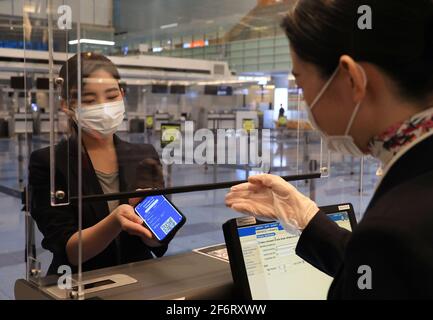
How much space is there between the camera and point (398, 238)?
1.97ft

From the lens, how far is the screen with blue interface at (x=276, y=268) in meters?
1.19

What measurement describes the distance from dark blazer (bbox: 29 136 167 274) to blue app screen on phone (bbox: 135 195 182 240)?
0.21 ft

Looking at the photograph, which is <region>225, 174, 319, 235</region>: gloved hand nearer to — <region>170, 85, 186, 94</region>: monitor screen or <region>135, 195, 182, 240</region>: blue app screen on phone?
<region>135, 195, 182, 240</region>: blue app screen on phone

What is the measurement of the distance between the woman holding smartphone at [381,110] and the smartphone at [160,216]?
564mm

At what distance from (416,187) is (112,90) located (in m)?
1.07

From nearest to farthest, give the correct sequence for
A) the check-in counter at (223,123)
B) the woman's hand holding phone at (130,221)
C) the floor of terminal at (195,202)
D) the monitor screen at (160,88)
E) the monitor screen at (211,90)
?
the woman's hand holding phone at (130,221)
the floor of terminal at (195,202)
the check-in counter at (223,123)
the monitor screen at (160,88)
the monitor screen at (211,90)

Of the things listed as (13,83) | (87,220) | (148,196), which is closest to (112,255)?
(87,220)

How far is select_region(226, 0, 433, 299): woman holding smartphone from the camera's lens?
0.61 m

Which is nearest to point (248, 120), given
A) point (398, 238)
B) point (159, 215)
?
point (159, 215)

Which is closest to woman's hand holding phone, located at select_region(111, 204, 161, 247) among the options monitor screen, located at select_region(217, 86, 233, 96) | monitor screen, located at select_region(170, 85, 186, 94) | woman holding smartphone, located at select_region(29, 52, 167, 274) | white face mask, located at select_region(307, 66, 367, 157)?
woman holding smartphone, located at select_region(29, 52, 167, 274)

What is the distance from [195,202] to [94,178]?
5.23 metres

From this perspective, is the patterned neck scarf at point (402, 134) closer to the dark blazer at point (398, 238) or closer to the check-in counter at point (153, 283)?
the dark blazer at point (398, 238)

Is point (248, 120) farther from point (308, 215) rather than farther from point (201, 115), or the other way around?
point (201, 115)

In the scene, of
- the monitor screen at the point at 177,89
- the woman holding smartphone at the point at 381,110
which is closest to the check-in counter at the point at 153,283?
the woman holding smartphone at the point at 381,110
